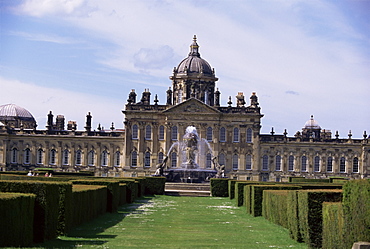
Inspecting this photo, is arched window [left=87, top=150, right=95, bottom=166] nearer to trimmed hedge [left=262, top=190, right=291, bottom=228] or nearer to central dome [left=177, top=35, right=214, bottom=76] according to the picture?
central dome [left=177, top=35, right=214, bottom=76]

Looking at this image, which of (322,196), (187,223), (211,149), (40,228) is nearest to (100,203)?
(187,223)

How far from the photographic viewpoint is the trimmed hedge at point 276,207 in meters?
20.2

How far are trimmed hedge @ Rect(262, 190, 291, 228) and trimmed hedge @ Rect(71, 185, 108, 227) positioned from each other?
221 inches

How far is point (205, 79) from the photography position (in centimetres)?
7625

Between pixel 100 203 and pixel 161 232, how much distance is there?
214 inches

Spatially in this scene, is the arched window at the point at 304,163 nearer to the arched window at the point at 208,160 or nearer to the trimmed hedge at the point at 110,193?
the arched window at the point at 208,160

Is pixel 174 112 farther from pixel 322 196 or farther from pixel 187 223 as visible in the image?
pixel 322 196

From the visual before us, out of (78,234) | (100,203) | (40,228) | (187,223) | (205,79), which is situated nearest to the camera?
(40,228)

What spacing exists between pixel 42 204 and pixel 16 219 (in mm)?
2026

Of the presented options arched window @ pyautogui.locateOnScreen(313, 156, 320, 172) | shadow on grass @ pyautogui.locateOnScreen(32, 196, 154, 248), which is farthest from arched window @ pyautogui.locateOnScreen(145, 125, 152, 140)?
shadow on grass @ pyautogui.locateOnScreen(32, 196, 154, 248)

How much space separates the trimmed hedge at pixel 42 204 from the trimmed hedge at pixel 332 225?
6.09 meters

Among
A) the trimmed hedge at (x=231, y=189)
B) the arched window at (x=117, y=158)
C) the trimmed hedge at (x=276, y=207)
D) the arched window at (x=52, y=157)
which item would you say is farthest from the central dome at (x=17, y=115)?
the trimmed hedge at (x=276, y=207)

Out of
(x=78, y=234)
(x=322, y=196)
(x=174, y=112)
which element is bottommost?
(x=78, y=234)

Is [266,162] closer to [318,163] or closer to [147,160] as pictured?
[318,163]
